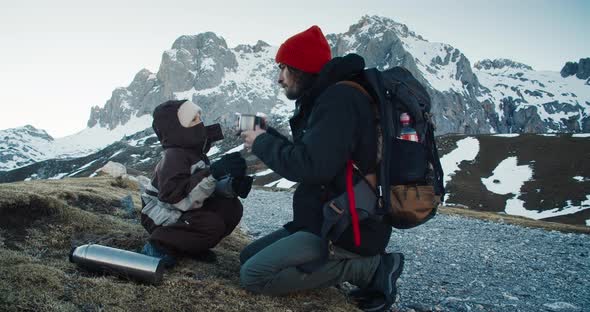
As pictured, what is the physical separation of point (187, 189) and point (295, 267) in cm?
204

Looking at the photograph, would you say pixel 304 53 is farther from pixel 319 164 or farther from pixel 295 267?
pixel 295 267

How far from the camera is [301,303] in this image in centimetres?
569

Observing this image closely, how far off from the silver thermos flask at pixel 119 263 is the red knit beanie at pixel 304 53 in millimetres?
3264

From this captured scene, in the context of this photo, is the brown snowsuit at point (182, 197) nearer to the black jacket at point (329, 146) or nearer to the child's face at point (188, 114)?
the child's face at point (188, 114)

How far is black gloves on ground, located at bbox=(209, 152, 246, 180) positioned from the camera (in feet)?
20.7

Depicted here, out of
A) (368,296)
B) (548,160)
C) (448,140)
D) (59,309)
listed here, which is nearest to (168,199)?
(59,309)

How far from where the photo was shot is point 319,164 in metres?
5.02

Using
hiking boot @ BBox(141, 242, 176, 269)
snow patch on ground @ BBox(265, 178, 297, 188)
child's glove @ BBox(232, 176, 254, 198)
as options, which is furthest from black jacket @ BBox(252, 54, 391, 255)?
snow patch on ground @ BBox(265, 178, 297, 188)

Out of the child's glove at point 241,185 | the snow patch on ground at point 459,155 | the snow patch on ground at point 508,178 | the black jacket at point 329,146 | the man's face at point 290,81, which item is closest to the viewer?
the black jacket at point 329,146

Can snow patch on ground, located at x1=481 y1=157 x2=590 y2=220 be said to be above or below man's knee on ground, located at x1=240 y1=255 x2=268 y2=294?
below

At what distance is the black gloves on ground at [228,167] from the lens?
20.7 feet

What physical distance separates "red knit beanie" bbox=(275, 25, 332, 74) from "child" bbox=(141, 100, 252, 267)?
1.74 m

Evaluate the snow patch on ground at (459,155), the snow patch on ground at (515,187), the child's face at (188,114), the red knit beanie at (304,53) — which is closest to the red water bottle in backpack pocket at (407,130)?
Answer: the red knit beanie at (304,53)

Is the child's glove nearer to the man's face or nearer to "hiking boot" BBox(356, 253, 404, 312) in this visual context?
the man's face
